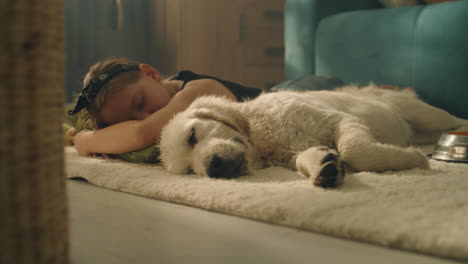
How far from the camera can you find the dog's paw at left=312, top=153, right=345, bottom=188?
1.57 metres

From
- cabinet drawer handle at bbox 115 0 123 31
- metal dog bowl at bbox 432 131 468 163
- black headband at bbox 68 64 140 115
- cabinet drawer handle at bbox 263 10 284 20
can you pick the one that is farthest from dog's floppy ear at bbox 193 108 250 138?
cabinet drawer handle at bbox 115 0 123 31

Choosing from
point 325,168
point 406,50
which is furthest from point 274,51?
point 325,168

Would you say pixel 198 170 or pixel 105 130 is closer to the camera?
pixel 198 170

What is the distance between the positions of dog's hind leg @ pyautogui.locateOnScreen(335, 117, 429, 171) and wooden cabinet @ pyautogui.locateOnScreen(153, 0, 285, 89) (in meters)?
4.41

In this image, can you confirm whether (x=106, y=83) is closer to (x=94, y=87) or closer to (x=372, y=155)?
(x=94, y=87)

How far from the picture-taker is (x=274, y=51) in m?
6.39

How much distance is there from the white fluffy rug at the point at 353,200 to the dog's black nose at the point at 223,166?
2.5 inches

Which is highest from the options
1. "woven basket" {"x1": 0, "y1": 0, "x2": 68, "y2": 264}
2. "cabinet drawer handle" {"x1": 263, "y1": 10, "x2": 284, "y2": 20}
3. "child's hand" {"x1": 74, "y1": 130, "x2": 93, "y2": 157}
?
"cabinet drawer handle" {"x1": 263, "y1": 10, "x2": 284, "y2": 20}

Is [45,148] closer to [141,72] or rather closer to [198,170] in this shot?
[198,170]

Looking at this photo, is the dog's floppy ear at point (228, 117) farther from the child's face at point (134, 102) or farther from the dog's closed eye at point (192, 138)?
the child's face at point (134, 102)

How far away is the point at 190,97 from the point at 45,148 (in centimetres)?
181

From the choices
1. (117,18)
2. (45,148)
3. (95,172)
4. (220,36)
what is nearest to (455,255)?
(45,148)

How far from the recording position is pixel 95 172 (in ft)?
7.06

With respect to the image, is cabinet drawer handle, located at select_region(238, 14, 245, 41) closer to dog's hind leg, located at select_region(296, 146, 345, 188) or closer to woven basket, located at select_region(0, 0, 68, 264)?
dog's hind leg, located at select_region(296, 146, 345, 188)
